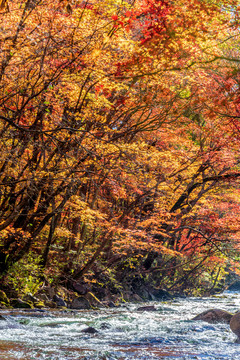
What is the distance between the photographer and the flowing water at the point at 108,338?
5781mm

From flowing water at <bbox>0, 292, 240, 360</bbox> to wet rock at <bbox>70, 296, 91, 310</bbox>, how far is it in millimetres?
1936

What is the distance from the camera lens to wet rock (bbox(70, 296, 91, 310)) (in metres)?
12.6

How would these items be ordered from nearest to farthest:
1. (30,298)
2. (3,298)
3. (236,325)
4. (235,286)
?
(236,325)
(3,298)
(30,298)
(235,286)

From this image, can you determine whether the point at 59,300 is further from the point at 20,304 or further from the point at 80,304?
the point at 20,304

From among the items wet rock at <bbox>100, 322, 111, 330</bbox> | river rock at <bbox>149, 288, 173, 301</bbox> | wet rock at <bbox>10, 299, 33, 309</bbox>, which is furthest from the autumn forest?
wet rock at <bbox>100, 322, 111, 330</bbox>

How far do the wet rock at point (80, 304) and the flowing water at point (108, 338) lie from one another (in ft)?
6.35

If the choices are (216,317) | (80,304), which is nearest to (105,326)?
(216,317)

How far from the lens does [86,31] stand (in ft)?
27.6

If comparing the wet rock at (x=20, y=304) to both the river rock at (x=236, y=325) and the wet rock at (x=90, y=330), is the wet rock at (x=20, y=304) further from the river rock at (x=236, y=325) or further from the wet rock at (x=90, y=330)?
the river rock at (x=236, y=325)

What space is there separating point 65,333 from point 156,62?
7244 mm

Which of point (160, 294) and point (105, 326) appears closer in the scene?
point (105, 326)

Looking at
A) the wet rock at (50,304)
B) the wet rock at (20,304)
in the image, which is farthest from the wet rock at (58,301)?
the wet rock at (20,304)

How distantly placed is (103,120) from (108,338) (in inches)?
265

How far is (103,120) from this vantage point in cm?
1160
